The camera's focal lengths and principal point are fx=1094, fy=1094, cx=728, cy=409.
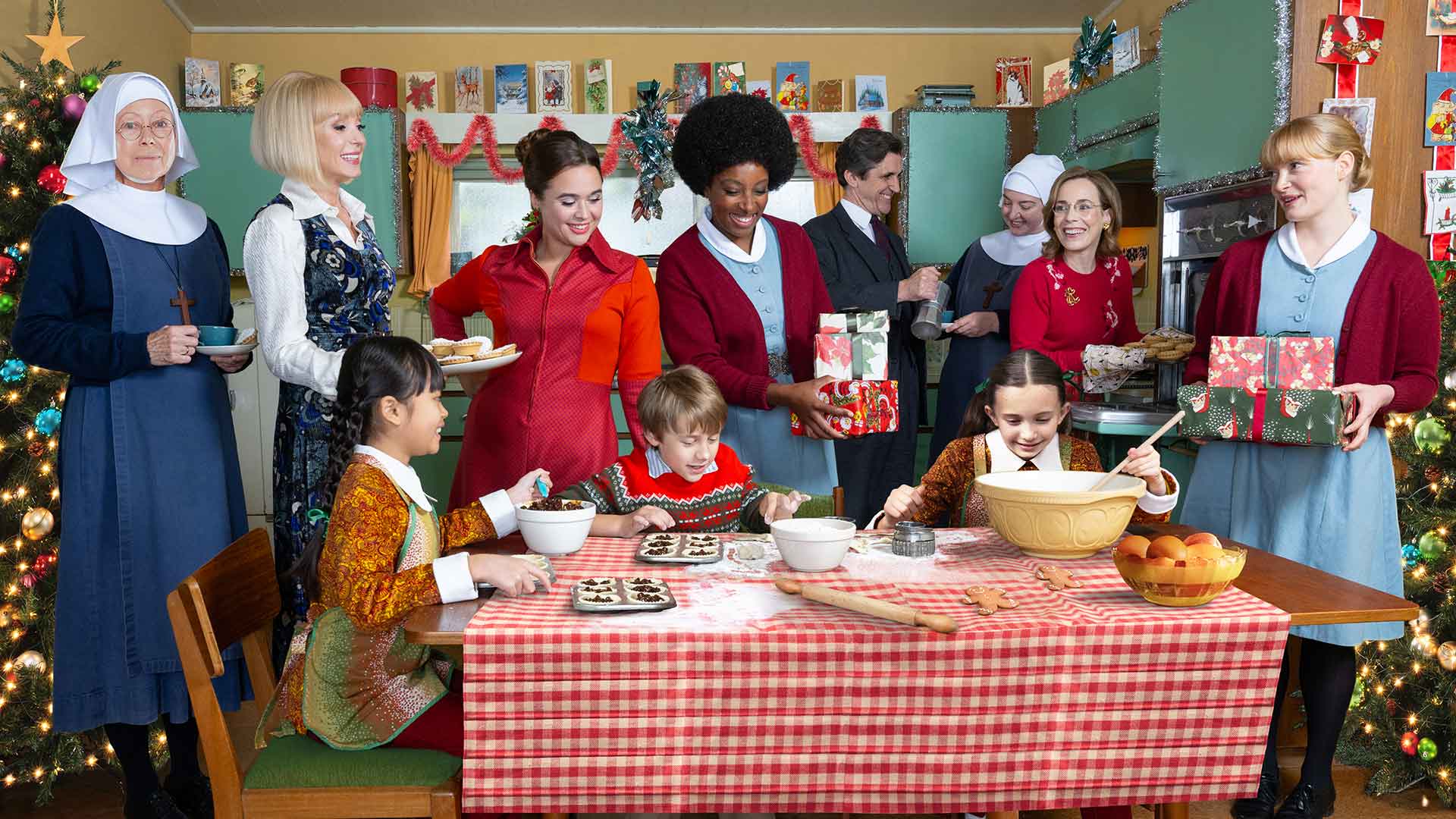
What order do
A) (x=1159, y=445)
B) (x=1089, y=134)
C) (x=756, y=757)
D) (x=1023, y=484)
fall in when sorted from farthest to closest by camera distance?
(x=1089, y=134) < (x=1159, y=445) < (x=1023, y=484) < (x=756, y=757)

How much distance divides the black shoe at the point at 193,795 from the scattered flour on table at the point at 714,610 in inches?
57.9

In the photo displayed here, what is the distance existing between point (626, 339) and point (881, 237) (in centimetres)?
130

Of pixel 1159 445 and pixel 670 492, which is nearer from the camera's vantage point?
pixel 670 492

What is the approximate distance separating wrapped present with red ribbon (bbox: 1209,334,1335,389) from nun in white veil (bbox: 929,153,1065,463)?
4.22 feet

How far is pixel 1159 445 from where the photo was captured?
3.31m

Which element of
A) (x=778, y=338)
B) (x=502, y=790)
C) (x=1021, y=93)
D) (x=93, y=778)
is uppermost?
(x=1021, y=93)

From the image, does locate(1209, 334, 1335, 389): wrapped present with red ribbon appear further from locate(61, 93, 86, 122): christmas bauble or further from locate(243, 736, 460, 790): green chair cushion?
locate(61, 93, 86, 122): christmas bauble

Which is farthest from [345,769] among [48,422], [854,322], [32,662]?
[48,422]

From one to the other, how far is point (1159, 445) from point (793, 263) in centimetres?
137

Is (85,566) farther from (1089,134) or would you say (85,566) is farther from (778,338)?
(1089,134)

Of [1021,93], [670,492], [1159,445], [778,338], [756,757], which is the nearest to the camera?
[756,757]

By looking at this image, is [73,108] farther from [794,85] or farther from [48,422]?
[794,85]

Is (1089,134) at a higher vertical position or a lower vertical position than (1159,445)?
higher

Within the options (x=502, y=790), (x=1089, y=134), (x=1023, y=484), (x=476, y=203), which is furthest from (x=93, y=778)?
(x=1089, y=134)
